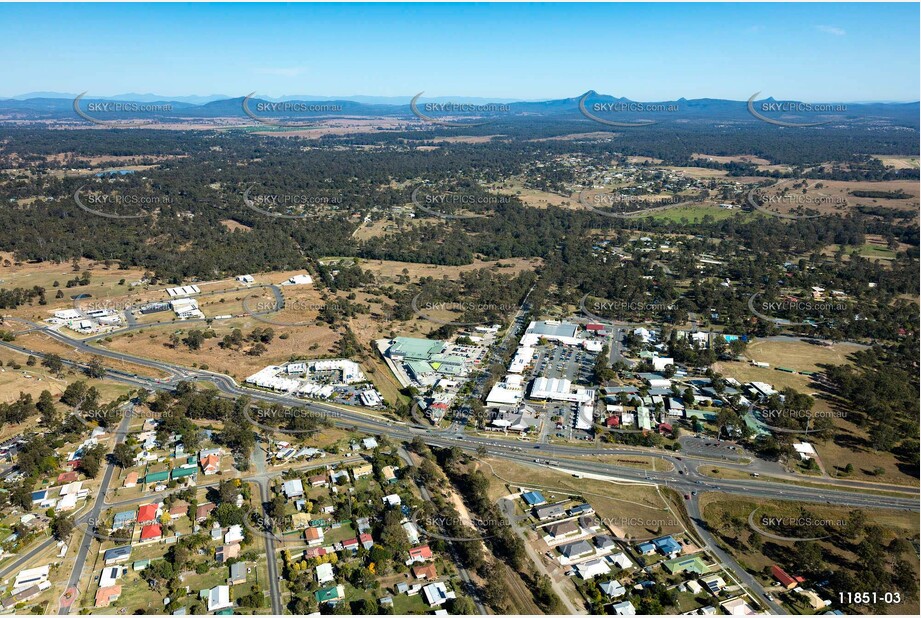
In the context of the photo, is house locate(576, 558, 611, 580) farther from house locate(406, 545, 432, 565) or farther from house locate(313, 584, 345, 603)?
house locate(313, 584, 345, 603)

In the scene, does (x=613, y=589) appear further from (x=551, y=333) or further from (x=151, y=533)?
(x=551, y=333)

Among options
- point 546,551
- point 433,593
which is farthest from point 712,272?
point 433,593

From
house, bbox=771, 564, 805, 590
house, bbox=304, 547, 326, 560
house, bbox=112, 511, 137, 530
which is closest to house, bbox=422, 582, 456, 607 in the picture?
house, bbox=304, 547, 326, 560

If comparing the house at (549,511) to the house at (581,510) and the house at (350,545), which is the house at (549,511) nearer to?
the house at (581,510)

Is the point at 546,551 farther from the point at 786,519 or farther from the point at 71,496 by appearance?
the point at 71,496

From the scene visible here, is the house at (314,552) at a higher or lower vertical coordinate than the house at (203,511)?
lower

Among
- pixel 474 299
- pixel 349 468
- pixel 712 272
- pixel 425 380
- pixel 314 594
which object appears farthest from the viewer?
pixel 712 272

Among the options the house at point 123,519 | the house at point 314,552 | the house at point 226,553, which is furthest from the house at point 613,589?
the house at point 123,519
